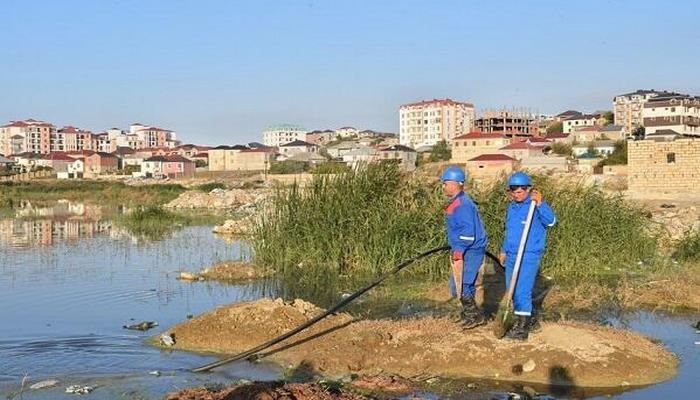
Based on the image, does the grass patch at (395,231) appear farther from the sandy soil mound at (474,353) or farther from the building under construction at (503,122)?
the building under construction at (503,122)

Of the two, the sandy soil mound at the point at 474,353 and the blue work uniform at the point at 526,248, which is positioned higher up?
the blue work uniform at the point at 526,248

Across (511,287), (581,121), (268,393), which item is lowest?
(268,393)

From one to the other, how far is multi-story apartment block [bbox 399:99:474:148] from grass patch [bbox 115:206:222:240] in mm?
126628

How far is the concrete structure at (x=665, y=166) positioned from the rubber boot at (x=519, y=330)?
1330 inches

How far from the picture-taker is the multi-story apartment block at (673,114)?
312ft

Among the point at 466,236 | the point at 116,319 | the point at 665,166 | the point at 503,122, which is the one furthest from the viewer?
the point at 503,122

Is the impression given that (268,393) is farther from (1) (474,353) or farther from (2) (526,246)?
(2) (526,246)

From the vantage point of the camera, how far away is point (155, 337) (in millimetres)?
9891

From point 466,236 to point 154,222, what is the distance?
25912 mm

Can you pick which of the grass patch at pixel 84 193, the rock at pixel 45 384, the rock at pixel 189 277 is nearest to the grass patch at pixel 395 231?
the rock at pixel 189 277

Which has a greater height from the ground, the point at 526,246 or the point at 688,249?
the point at 526,246

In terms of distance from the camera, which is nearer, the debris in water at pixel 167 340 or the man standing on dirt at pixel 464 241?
the man standing on dirt at pixel 464 241

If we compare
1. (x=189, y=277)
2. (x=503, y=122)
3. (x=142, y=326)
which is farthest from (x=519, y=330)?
(x=503, y=122)

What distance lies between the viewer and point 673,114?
106 metres
